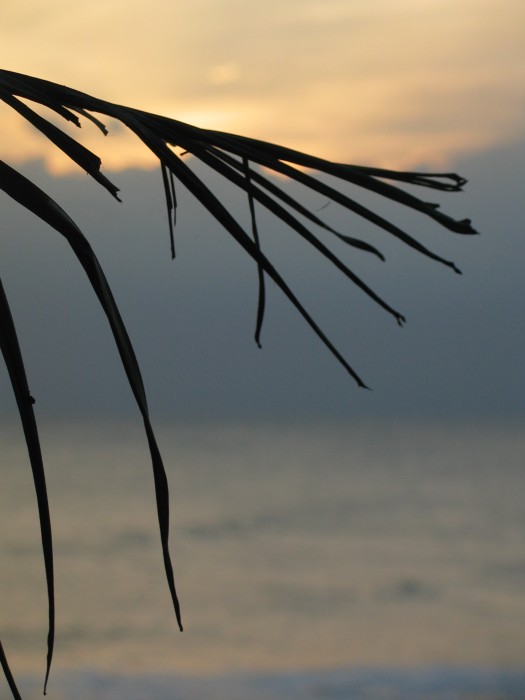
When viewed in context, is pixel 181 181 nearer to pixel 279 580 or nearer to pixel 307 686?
pixel 307 686

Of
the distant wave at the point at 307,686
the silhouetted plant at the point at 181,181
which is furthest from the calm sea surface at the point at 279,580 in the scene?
the silhouetted plant at the point at 181,181

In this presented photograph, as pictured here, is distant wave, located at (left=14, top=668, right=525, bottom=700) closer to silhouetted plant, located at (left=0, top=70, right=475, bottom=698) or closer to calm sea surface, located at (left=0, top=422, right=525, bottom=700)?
calm sea surface, located at (left=0, top=422, right=525, bottom=700)

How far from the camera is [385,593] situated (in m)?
12.0

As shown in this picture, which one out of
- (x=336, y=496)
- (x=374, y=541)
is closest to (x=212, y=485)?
(x=336, y=496)

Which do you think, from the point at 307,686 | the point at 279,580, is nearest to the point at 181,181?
the point at 307,686

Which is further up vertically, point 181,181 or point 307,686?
point 181,181

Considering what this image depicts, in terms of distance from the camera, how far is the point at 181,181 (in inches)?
18.0

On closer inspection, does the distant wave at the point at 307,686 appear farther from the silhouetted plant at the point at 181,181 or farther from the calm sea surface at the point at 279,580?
the silhouetted plant at the point at 181,181

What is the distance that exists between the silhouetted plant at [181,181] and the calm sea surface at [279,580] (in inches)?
320

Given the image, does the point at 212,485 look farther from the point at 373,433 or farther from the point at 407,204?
the point at 407,204

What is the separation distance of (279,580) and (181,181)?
42.5ft

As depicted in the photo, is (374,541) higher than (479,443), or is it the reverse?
(479,443)

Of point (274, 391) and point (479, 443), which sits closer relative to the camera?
point (479, 443)

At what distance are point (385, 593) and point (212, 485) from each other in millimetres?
10148
